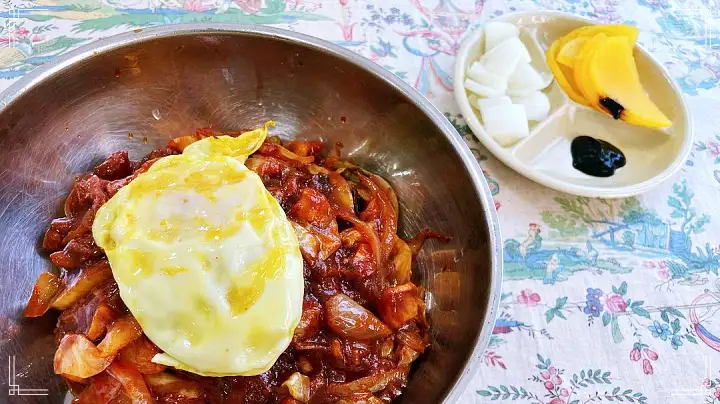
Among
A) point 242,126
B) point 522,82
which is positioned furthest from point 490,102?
point 242,126

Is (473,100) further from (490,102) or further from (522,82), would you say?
(522,82)

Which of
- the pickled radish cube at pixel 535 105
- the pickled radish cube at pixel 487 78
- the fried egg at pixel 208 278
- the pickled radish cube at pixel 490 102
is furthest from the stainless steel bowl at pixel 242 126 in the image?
the pickled radish cube at pixel 535 105

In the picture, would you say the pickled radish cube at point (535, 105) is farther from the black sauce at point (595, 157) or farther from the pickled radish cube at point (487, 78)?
the black sauce at point (595, 157)

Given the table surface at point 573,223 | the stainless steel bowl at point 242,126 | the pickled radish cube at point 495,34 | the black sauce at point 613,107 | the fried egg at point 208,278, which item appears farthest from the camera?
the pickled radish cube at point 495,34

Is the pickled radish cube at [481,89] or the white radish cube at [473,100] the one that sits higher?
the pickled radish cube at [481,89]

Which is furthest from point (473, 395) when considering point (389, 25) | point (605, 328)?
point (389, 25)

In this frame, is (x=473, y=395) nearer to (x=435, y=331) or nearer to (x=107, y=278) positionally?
(x=435, y=331)
